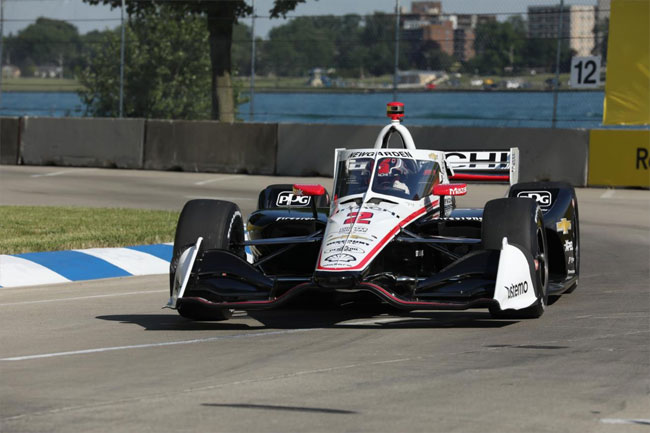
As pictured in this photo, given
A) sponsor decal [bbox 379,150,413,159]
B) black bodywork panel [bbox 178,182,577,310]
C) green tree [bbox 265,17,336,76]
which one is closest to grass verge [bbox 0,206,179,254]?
black bodywork panel [bbox 178,182,577,310]

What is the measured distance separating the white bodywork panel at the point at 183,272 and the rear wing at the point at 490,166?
11.1 ft

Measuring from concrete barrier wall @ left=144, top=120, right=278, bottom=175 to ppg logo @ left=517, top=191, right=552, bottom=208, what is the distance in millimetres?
13400

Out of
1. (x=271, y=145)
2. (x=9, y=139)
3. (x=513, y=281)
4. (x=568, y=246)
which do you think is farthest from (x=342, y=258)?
(x=9, y=139)

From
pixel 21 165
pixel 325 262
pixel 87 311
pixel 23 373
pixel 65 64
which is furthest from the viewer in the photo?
pixel 65 64

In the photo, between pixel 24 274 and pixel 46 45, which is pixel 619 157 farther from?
pixel 46 45

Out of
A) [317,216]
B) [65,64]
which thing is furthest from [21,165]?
[317,216]

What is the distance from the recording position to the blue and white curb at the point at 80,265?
433 inches

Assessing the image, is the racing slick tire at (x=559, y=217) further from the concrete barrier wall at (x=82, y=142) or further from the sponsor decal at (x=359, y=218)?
the concrete barrier wall at (x=82, y=142)

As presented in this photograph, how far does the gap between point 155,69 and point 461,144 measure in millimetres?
16199

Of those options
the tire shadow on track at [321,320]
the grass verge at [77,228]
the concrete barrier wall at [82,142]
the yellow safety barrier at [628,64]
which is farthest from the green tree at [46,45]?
the tire shadow on track at [321,320]

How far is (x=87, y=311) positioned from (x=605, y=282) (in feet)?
15.2

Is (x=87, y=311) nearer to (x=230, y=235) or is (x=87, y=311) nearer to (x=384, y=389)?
(x=230, y=235)

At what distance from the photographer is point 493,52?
2353 cm

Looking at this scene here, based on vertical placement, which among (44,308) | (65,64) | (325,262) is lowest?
(44,308)
